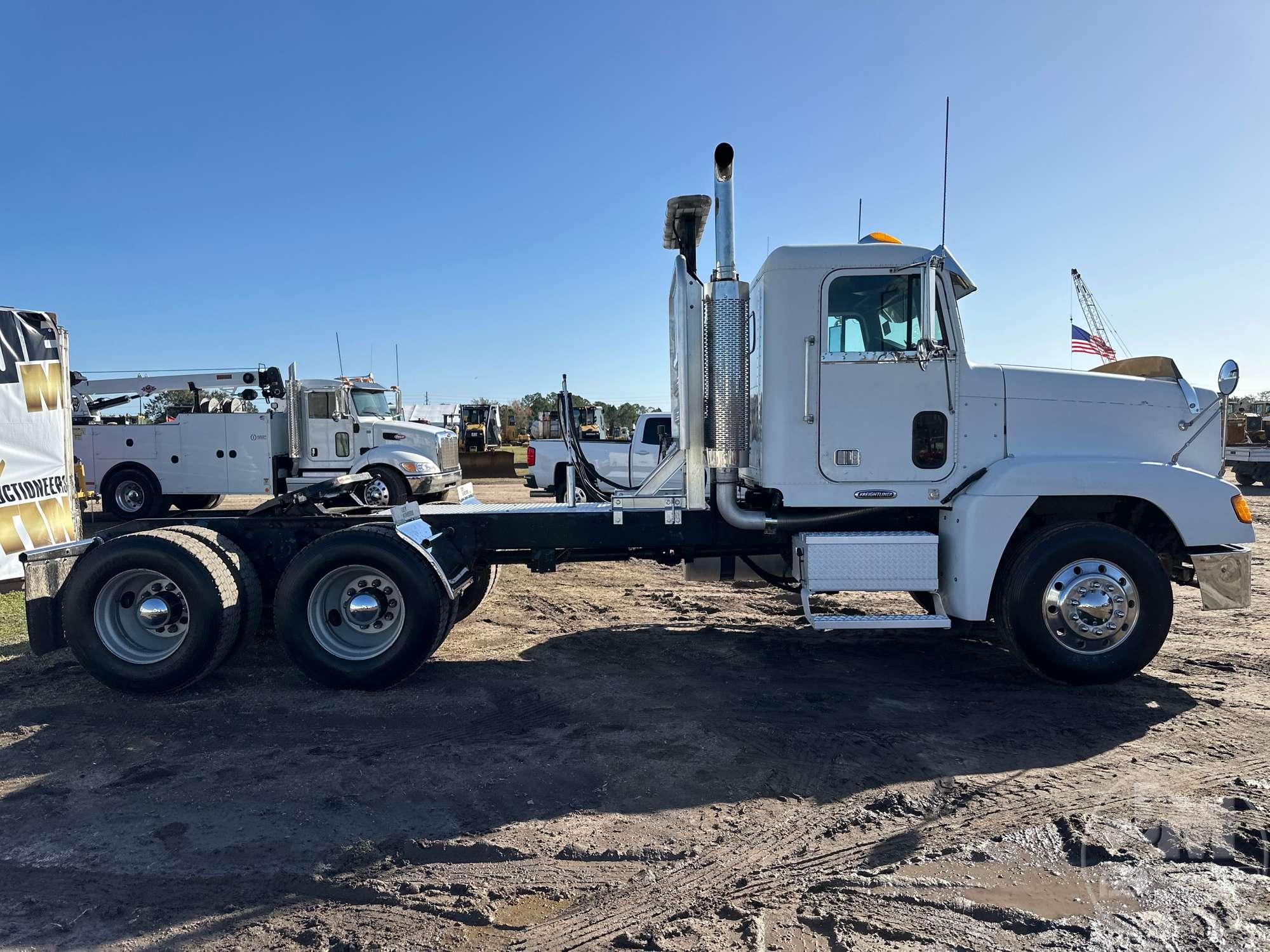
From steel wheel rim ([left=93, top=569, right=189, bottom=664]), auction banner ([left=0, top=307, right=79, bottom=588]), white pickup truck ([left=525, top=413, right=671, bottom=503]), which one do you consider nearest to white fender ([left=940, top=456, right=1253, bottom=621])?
steel wheel rim ([left=93, top=569, right=189, bottom=664])

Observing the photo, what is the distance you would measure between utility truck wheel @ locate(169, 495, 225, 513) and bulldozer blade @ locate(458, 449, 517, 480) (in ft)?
32.1

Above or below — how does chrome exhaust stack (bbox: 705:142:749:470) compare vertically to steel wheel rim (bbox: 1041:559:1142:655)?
above

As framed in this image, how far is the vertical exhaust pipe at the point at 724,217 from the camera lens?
5.25 metres

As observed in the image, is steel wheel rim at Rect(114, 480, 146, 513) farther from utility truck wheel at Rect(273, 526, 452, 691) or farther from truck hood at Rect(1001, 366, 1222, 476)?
truck hood at Rect(1001, 366, 1222, 476)

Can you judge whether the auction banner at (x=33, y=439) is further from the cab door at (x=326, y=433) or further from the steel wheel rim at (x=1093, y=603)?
the steel wheel rim at (x=1093, y=603)

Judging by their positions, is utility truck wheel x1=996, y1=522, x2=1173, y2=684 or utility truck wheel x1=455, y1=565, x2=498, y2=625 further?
utility truck wheel x1=455, y1=565, x2=498, y2=625

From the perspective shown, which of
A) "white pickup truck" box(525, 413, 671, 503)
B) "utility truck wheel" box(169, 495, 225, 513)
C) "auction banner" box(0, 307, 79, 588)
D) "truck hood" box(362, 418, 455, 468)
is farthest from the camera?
"utility truck wheel" box(169, 495, 225, 513)

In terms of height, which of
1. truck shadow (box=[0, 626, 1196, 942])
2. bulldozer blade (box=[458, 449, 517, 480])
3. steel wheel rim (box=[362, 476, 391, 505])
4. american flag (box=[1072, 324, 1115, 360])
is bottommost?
truck shadow (box=[0, 626, 1196, 942])

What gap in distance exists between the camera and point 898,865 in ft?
10.5

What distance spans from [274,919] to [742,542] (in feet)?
12.5

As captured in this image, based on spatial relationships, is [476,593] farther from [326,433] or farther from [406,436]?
[326,433]

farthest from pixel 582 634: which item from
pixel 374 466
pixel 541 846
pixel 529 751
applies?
pixel 374 466

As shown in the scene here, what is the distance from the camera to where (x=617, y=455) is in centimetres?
1320

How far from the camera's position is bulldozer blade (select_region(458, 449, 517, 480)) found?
2605cm
